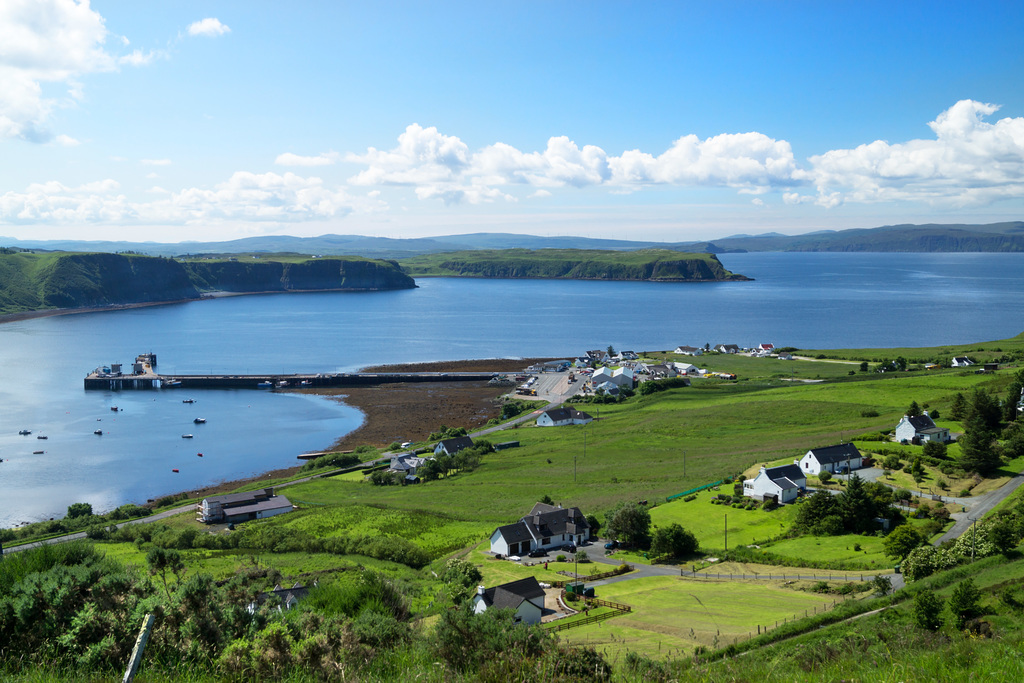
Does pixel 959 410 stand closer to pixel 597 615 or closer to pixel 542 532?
pixel 542 532

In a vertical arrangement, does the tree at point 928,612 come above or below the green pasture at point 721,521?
above

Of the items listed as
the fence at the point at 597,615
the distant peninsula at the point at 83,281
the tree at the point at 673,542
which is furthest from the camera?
the distant peninsula at the point at 83,281

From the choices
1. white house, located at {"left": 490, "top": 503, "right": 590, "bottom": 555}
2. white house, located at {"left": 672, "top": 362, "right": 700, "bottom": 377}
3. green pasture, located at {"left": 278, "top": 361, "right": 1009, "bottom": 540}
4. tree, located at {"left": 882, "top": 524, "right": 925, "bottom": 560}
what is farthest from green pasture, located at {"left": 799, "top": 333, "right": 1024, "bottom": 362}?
white house, located at {"left": 490, "top": 503, "right": 590, "bottom": 555}

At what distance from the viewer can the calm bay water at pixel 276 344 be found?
54688 millimetres

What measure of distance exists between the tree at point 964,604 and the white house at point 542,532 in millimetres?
17572

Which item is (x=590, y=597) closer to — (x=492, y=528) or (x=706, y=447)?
(x=492, y=528)

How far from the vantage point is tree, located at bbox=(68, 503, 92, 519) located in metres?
41.4

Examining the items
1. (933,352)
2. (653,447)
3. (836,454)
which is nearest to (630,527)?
(836,454)

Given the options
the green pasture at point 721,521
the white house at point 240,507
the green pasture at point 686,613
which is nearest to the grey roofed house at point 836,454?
the green pasture at point 721,521

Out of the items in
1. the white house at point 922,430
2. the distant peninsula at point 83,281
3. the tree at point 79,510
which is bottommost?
the tree at point 79,510

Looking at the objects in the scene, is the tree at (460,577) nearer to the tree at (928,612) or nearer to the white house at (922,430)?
the tree at (928,612)

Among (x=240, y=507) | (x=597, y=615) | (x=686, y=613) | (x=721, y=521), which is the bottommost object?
(x=240, y=507)

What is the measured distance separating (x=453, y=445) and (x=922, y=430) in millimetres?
32161

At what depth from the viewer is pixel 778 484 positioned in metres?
35.7
